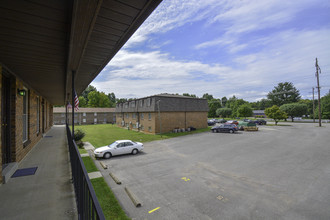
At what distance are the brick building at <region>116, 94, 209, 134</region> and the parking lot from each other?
540 inches

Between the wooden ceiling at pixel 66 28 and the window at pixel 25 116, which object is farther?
the window at pixel 25 116

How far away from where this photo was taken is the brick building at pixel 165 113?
26172 millimetres

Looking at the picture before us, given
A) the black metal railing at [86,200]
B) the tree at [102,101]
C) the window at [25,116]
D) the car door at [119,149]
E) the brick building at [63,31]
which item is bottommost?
the car door at [119,149]

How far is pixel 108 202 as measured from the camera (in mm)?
6121

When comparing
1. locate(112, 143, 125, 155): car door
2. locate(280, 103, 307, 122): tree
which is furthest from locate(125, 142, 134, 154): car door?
locate(280, 103, 307, 122): tree

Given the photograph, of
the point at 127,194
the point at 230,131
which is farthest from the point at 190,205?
the point at 230,131

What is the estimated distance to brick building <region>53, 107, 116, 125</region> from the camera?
157ft

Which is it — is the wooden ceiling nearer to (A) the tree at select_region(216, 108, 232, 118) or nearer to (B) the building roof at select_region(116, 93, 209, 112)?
(B) the building roof at select_region(116, 93, 209, 112)

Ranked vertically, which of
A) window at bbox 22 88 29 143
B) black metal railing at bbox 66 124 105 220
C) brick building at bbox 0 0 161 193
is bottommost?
black metal railing at bbox 66 124 105 220

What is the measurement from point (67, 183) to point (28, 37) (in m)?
4.77

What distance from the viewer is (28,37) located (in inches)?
149

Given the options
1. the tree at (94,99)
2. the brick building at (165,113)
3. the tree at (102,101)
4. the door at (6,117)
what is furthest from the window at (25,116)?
the tree at (102,101)

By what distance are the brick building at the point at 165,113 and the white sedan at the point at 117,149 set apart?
10630 mm

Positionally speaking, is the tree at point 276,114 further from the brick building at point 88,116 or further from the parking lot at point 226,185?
the brick building at point 88,116
